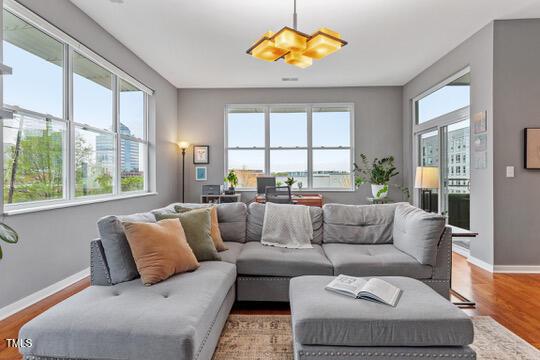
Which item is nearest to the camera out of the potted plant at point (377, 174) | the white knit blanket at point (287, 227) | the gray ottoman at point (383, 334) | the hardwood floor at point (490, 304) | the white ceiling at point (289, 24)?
the gray ottoman at point (383, 334)

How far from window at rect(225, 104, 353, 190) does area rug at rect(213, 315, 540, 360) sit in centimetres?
423

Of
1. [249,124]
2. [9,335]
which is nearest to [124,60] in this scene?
[249,124]

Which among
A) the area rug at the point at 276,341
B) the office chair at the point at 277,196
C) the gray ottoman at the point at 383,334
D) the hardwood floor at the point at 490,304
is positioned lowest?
the hardwood floor at the point at 490,304

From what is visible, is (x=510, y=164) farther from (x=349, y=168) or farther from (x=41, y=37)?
(x=41, y=37)

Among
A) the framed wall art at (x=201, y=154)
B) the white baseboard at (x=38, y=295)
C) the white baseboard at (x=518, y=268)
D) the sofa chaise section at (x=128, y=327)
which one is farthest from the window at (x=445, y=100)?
the white baseboard at (x=38, y=295)

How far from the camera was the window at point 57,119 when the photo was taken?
8.87 ft

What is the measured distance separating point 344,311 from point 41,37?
11.5 feet

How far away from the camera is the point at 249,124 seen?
6531mm

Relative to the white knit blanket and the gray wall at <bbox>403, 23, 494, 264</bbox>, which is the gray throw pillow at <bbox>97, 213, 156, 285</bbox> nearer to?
the white knit blanket

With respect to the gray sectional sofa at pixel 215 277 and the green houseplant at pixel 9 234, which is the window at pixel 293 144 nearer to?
the gray sectional sofa at pixel 215 277

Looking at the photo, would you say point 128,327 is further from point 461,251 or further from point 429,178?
point 461,251

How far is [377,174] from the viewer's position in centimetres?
603

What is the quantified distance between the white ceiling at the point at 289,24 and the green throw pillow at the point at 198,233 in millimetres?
2226

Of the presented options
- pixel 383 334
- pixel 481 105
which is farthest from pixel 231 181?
pixel 383 334
